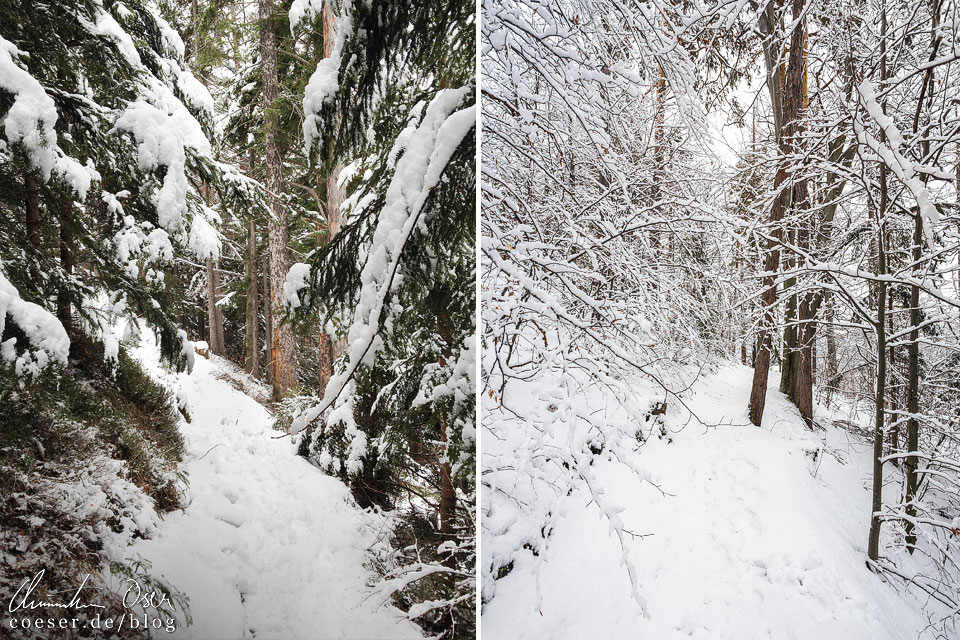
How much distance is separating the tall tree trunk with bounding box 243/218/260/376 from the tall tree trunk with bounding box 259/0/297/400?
28 millimetres

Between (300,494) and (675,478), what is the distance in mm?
876

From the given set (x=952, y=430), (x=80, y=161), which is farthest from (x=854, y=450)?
(x=80, y=161)

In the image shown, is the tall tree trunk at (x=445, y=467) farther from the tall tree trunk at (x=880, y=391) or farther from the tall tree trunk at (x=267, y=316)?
the tall tree trunk at (x=880, y=391)

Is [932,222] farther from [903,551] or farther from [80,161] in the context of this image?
[80,161]

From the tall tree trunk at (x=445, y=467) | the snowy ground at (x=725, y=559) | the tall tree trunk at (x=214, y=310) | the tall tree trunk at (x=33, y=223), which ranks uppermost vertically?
the tall tree trunk at (x=33, y=223)

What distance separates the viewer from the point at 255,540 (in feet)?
1.93

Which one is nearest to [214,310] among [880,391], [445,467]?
[445,467]

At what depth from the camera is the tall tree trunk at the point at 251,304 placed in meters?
0.74

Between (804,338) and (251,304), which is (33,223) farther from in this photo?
(804,338)

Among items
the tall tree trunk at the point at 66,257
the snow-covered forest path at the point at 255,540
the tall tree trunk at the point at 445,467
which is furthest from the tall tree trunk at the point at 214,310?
the tall tree trunk at the point at 445,467

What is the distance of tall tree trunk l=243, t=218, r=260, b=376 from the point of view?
742 mm

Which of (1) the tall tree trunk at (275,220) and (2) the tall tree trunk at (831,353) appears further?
(2) the tall tree trunk at (831,353)

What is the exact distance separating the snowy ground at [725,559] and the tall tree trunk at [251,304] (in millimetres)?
715

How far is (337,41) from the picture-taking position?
0.69m
